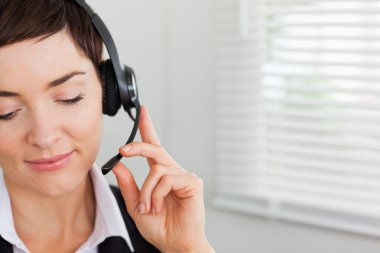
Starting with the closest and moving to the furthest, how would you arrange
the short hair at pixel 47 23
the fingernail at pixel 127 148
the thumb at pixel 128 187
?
the short hair at pixel 47 23 < the fingernail at pixel 127 148 < the thumb at pixel 128 187

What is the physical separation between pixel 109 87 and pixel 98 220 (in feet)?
1.14

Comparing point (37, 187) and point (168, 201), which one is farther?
point (168, 201)

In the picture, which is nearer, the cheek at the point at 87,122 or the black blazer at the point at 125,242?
the cheek at the point at 87,122

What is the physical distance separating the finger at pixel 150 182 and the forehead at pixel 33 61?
0.28m

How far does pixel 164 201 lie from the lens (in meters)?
1.38

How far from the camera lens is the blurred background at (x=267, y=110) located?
1.81m

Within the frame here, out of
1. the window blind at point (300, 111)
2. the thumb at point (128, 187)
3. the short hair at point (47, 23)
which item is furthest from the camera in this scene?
the window blind at point (300, 111)

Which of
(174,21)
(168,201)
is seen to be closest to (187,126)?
(174,21)

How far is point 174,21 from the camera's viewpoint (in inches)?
84.7

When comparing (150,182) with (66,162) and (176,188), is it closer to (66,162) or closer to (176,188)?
(176,188)

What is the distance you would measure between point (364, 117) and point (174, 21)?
758 mm

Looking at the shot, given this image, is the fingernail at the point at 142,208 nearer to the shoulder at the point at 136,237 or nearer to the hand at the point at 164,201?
the hand at the point at 164,201

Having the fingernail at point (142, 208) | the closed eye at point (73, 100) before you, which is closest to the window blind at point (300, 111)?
the fingernail at point (142, 208)

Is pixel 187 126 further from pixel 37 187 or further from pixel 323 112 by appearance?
pixel 37 187
